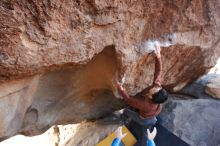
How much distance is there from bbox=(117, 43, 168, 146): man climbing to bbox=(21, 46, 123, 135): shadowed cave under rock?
215 millimetres

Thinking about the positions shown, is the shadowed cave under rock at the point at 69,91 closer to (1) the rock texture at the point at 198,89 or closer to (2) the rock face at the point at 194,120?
(2) the rock face at the point at 194,120

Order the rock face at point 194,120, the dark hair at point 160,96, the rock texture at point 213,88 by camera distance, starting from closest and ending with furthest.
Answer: the dark hair at point 160,96, the rock face at point 194,120, the rock texture at point 213,88

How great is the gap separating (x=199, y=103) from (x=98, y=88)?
121 centimetres

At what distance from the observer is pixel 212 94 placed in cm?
377

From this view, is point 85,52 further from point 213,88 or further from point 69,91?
point 213,88

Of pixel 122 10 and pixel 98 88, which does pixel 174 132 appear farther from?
pixel 122 10

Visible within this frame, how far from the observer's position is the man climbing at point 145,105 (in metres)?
2.65

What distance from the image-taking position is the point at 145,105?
111 inches

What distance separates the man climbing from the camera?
2646 mm

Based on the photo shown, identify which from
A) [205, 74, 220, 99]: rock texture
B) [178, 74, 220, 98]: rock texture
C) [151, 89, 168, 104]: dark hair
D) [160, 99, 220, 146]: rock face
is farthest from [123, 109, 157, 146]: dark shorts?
[205, 74, 220, 99]: rock texture

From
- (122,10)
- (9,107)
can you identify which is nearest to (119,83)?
(122,10)

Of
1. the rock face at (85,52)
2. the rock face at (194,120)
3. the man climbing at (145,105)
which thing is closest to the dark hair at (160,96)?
the man climbing at (145,105)

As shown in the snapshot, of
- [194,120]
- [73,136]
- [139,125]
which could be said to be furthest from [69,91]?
[194,120]

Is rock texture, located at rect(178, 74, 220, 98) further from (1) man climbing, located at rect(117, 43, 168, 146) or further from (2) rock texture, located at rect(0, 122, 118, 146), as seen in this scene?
(2) rock texture, located at rect(0, 122, 118, 146)
